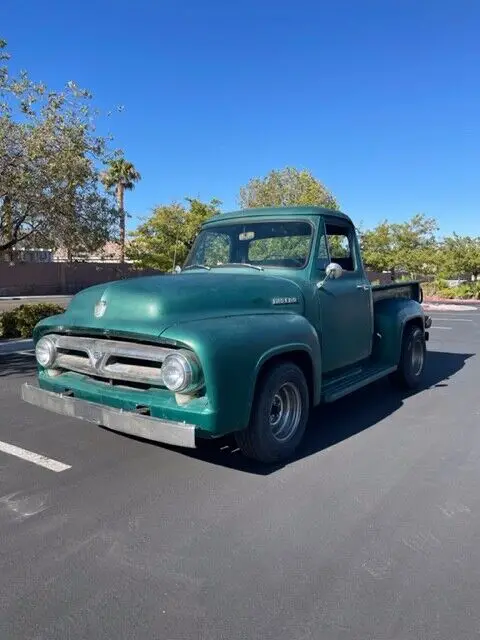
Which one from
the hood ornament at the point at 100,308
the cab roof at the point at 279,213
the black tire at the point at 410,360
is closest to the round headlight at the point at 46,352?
the hood ornament at the point at 100,308

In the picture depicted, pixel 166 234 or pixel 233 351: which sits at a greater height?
pixel 166 234

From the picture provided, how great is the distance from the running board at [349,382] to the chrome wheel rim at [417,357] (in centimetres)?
95

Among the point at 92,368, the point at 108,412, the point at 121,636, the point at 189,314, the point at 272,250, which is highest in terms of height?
the point at 272,250

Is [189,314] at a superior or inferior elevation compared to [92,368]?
superior

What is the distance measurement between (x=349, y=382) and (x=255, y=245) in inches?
65.9

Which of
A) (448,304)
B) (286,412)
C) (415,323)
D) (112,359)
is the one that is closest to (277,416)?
(286,412)

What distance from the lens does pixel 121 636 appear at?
7.68 feet

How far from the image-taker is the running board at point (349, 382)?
16.1ft

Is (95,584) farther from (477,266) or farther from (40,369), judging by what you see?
(477,266)

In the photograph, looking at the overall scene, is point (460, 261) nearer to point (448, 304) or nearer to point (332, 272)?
point (448, 304)

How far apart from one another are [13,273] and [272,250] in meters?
35.0

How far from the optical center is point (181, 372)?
3.54 metres

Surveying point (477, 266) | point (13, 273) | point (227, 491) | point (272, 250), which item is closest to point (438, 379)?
point (272, 250)

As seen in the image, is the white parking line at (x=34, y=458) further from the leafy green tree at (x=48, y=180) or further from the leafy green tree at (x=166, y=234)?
the leafy green tree at (x=166, y=234)
